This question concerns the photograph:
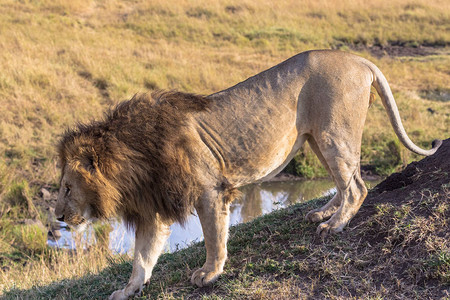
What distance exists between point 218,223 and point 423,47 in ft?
69.3

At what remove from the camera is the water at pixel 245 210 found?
7.39m

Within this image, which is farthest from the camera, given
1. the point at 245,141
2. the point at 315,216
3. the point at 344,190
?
the point at 315,216

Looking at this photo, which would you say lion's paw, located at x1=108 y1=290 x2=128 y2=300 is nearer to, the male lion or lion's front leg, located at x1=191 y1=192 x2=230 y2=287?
the male lion

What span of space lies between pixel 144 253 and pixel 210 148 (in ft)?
3.05

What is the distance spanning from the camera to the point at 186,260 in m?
4.79

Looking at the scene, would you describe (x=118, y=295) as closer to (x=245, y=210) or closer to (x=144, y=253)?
(x=144, y=253)

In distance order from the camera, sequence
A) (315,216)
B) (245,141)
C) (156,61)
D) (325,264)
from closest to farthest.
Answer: (325,264)
(245,141)
(315,216)
(156,61)

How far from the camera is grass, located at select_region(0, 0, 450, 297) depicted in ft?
31.8

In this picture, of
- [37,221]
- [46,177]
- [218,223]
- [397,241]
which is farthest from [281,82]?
[46,177]

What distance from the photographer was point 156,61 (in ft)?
52.0

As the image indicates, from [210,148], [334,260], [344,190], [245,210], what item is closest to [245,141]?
[210,148]

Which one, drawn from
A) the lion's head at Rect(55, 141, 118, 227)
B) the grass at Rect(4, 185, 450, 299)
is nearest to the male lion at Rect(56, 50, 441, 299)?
the lion's head at Rect(55, 141, 118, 227)

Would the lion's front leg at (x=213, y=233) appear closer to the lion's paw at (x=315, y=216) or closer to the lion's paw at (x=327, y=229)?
the lion's paw at (x=327, y=229)

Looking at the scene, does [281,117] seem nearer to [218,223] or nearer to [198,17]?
[218,223]
